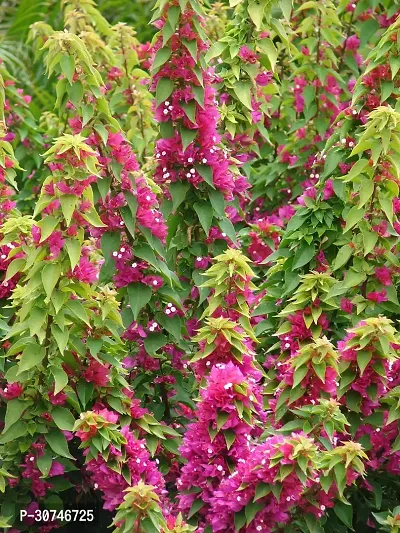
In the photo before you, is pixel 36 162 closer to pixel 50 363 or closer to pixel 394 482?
pixel 50 363

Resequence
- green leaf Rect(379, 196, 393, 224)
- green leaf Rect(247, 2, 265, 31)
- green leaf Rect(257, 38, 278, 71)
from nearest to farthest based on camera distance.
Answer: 1. green leaf Rect(379, 196, 393, 224)
2. green leaf Rect(247, 2, 265, 31)
3. green leaf Rect(257, 38, 278, 71)

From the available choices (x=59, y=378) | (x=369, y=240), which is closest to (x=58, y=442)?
(x=59, y=378)

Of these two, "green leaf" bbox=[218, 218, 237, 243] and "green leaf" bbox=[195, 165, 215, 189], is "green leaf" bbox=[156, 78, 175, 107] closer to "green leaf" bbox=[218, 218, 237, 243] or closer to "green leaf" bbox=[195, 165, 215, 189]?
"green leaf" bbox=[195, 165, 215, 189]

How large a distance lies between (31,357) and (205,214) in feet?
2.62

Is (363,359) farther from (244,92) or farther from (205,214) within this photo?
(244,92)

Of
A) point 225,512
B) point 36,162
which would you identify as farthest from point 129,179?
point 36,162

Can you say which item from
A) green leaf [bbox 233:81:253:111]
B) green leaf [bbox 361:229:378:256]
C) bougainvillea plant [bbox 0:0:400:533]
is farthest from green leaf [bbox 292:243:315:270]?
green leaf [bbox 233:81:253:111]

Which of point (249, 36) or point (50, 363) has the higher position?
point (249, 36)

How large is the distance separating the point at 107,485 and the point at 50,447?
0.27 meters

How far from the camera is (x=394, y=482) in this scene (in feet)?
10.4

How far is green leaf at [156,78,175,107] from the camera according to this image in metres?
3.40

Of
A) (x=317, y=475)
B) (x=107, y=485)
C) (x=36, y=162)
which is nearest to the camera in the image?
(x=317, y=475)

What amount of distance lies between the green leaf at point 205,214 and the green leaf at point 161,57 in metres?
0.44

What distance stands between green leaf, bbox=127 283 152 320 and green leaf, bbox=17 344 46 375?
1.09ft
